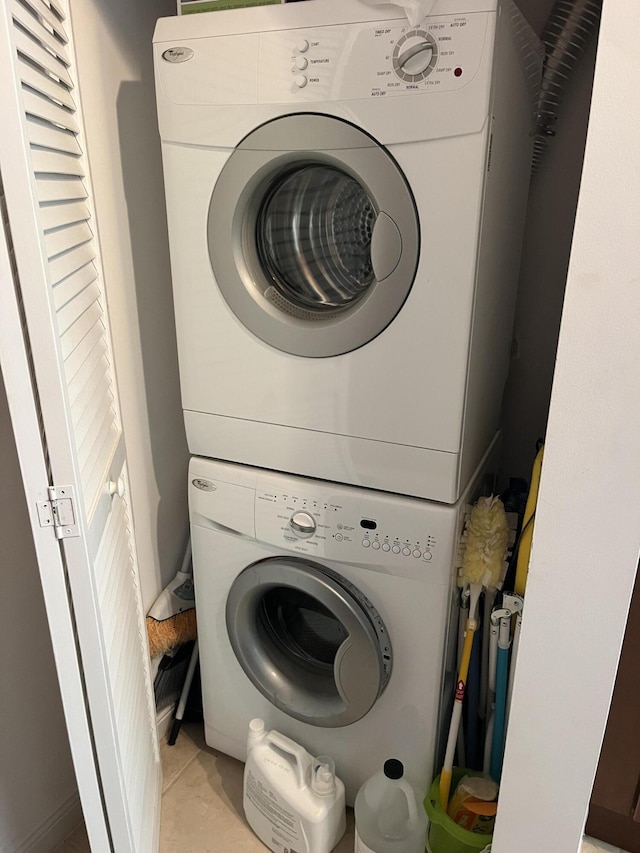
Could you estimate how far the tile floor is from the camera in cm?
148

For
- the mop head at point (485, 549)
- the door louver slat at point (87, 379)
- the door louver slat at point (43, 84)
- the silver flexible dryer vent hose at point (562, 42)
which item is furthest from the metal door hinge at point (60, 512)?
the silver flexible dryer vent hose at point (562, 42)

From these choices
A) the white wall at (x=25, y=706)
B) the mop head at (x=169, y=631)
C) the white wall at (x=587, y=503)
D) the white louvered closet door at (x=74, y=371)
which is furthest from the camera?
the mop head at (x=169, y=631)

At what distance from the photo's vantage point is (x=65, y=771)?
1.46 m

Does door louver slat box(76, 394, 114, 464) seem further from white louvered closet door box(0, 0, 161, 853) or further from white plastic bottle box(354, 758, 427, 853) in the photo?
white plastic bottle box(354, 758, 427, 853)

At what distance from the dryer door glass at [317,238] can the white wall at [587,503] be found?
607mm

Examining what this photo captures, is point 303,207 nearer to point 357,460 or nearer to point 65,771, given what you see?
point 357,460

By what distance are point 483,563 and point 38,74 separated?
3.50 ft

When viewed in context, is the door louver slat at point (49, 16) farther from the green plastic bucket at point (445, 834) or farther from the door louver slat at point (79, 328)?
the green plastic bucket at point (445, 834)

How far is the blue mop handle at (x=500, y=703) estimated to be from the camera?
4.30 ft

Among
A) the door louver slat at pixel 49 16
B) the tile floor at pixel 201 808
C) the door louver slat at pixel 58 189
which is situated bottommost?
the tile floor at pixel 201 808

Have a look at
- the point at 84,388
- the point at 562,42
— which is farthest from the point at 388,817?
the point at 562,42

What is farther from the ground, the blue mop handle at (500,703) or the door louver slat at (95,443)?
the door louver slat at (95,443)

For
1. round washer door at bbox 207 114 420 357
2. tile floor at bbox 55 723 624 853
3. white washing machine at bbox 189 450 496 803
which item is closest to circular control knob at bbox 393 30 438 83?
round washer door at bbox 207 114 420 357

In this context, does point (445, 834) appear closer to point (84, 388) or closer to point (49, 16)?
point (84, 388)
